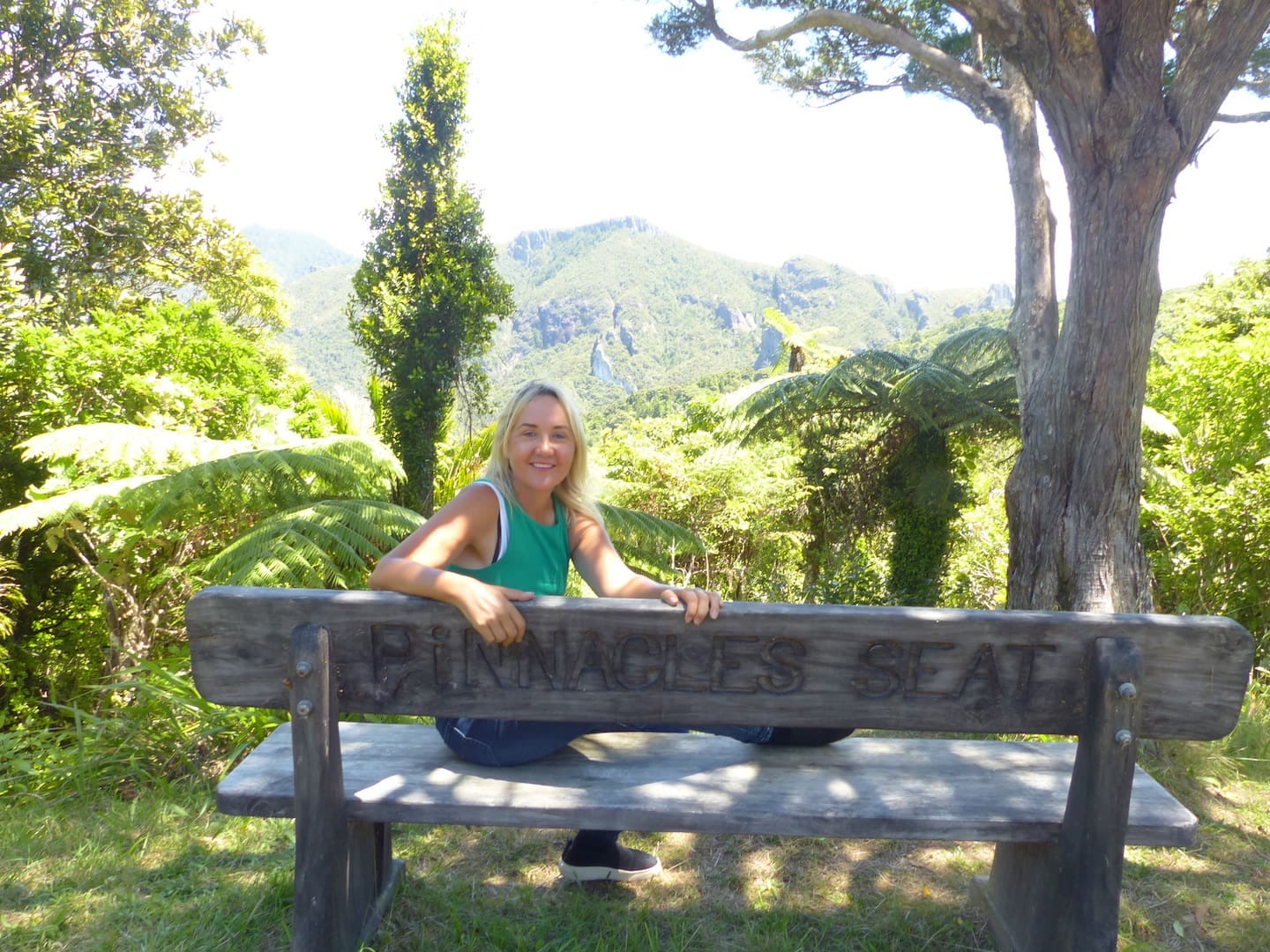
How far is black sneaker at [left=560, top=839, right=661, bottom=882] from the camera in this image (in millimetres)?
2379

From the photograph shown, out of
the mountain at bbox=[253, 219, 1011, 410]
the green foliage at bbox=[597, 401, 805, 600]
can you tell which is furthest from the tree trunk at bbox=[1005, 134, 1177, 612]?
the mountain at bbox=[253, 219, 1011, 410]

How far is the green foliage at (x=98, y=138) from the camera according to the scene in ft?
42.5

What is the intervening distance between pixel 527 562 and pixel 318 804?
0.76 m

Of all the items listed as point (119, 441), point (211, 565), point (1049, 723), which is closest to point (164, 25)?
point (119, 441)

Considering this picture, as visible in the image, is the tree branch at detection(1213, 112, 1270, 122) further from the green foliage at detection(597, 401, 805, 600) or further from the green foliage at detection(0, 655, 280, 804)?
the green foliage at detection(0, 655, 280, 804)

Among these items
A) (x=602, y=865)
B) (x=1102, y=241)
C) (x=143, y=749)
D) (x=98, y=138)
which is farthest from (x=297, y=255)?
(x=602, y=865)

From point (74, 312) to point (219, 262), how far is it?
180 inches

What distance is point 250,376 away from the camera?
25.6 ft

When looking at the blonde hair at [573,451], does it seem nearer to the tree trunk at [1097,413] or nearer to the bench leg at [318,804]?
the bench leg at [318,804]

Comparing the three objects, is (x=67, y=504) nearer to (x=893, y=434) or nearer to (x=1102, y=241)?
(x=1102, y=241)

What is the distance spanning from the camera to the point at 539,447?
7.52 ft

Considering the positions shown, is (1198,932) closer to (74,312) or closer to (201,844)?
(201,844)

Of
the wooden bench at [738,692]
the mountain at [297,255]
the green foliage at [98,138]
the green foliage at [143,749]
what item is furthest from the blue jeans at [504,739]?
the mountain at [297,255]

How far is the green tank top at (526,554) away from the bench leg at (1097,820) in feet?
4.19
